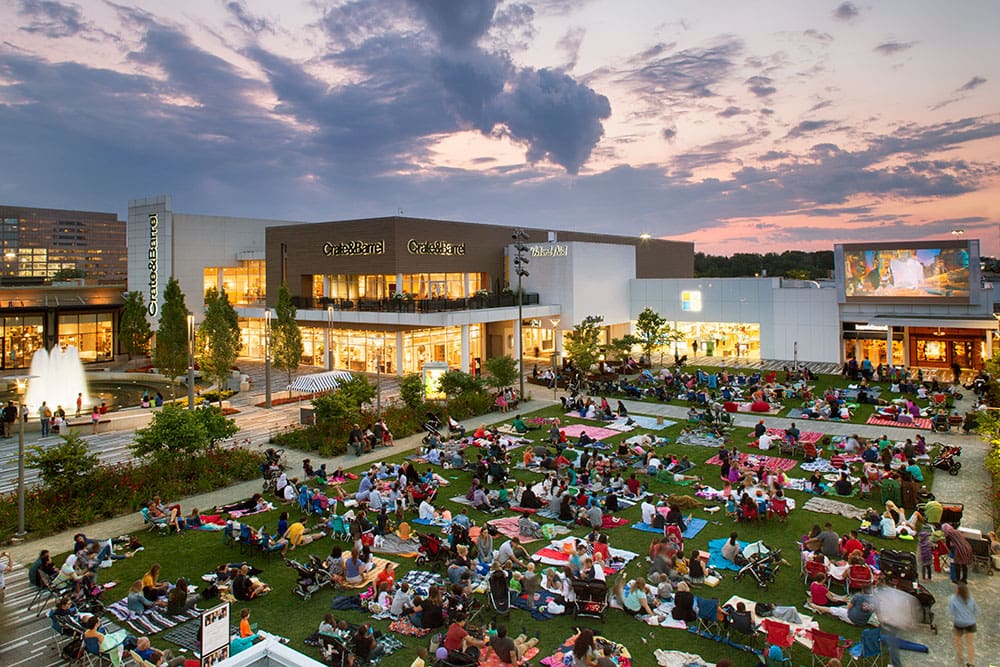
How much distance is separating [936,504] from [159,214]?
2277 inches

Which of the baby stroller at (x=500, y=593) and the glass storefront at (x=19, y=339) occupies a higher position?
the glass storefront at (x=19, y=339)

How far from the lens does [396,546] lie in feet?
52.4

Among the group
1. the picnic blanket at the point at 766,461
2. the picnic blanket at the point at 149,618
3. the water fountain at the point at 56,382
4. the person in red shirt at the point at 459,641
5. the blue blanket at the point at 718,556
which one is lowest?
the picnic blanket at the point at 149,618

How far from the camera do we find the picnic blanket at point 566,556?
14547mm

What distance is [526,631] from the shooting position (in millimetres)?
11945

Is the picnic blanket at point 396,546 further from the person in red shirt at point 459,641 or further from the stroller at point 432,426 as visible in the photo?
the stroller at point 432,426

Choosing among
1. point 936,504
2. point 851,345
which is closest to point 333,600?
point 936,504

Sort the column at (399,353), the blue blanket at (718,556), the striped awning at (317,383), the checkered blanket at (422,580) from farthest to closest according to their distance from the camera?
the column at (399,353) → the striped awning at (317,383) → the blue blanket at (718,556) → the checkered blanket at (422,580)

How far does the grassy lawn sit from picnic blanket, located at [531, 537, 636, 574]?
24cm

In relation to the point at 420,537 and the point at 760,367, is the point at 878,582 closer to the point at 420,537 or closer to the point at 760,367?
the point at 420,537

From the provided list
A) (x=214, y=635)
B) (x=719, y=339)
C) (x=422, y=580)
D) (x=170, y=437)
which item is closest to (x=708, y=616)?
(x=422, y=580)

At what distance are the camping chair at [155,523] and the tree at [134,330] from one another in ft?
119

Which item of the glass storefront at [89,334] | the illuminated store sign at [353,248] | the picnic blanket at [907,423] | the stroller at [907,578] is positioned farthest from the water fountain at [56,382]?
the picnic blanket at [907,423]

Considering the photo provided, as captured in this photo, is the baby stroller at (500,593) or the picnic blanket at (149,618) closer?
the picnic blanket at (149,618)
